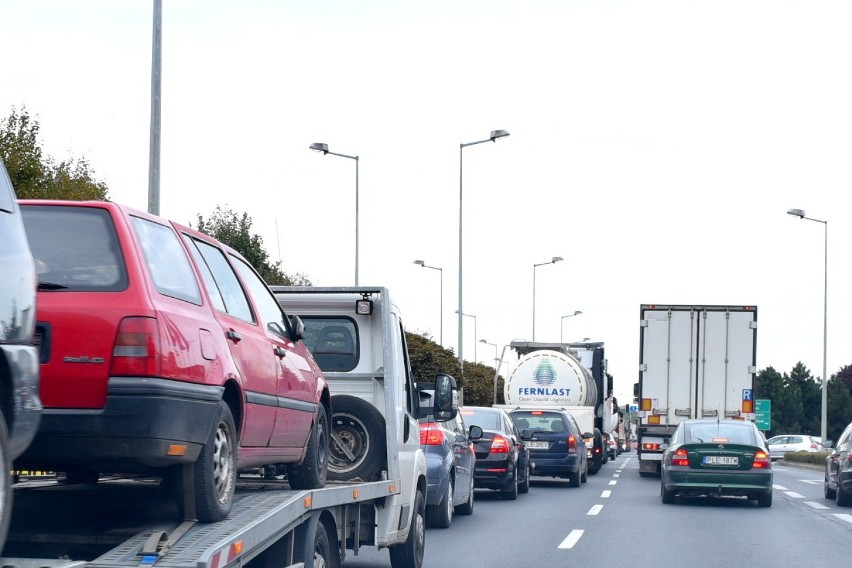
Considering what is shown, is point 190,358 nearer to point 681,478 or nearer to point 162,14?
point 162,14

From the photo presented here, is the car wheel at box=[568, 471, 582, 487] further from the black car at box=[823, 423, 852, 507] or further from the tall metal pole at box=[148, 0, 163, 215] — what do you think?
→ the tall metal pole at box=[148, 0, 163, 215]

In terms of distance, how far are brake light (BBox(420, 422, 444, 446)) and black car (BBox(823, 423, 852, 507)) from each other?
29.5 feet

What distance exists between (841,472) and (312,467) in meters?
15.4

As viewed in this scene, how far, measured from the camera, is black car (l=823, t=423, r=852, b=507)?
68.8 ft

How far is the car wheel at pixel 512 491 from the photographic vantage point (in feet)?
68.2

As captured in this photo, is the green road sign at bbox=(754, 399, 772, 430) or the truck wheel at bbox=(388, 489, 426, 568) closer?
the truck wheel at bbox=(388, 489, 426, 568)

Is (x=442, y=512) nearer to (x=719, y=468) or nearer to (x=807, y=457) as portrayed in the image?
(x=719, y=468)

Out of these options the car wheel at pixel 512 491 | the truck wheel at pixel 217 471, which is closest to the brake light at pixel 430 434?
the car wheel at pixel 512 491

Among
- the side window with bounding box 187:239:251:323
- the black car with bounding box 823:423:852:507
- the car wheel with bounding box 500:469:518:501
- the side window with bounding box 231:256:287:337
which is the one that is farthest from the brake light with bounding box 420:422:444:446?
the black car with bounding box 823:423:852:507

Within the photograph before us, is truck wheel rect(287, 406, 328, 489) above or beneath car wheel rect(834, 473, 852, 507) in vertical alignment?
above

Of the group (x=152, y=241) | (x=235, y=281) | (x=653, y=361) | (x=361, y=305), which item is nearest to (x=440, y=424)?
(x=361, y=305)

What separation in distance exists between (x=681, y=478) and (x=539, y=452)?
19.9ft

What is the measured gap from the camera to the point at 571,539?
562 inches

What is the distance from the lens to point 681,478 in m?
20.0
